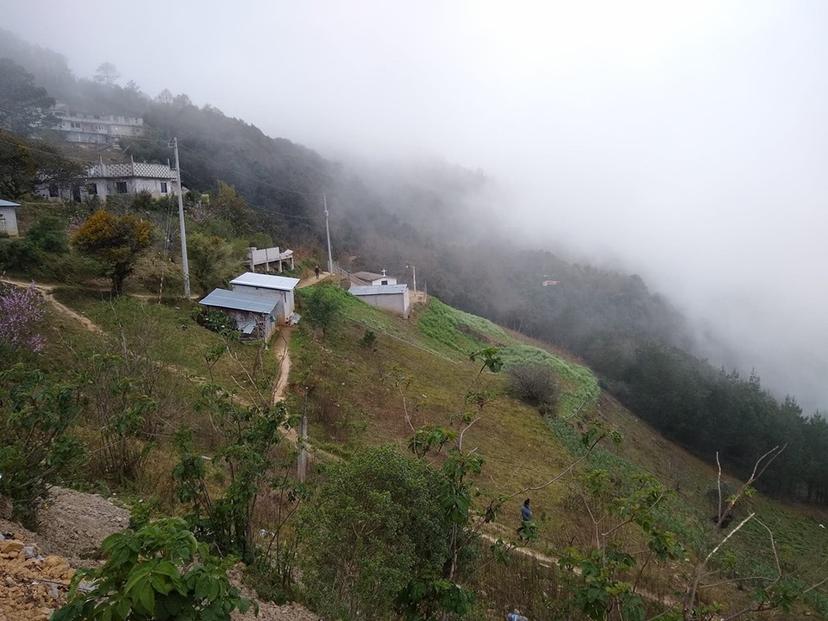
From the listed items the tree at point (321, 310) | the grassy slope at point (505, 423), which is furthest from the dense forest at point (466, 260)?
the tree at point (321, 310)

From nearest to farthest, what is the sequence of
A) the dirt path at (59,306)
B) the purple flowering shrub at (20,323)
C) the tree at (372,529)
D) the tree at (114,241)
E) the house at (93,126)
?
the tree at (372,529)
the purple flowering shrub at (20,323)
the dirt path at (59,306)
the tree at (114,241)
the house at (93,126)

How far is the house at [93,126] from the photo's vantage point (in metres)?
49.4

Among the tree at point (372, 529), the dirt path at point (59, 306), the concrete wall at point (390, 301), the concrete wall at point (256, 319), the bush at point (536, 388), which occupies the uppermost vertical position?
the tree at point (372, 529)

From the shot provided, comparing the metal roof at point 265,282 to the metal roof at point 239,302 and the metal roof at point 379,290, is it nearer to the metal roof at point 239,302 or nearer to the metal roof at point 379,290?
the metal roof at point 239,302

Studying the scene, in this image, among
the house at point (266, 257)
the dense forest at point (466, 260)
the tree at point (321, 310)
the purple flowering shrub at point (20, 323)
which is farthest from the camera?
the dense forest at point (466, 260)

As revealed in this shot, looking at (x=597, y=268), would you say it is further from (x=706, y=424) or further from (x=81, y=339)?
(x=81, y=339)

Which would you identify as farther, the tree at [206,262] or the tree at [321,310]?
the tree at [206,262]

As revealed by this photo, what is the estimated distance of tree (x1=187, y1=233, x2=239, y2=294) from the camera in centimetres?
2194

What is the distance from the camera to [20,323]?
11281 mm

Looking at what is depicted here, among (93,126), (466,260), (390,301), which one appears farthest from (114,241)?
(93,126)

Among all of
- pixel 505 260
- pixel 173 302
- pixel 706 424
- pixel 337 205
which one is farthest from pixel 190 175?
pixel 706 424

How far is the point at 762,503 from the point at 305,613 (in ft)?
103

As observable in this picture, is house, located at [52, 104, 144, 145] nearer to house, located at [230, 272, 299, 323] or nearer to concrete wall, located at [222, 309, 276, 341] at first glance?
house, located at [230, 272, 299, 323]

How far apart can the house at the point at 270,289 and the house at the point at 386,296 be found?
30.0 ft
